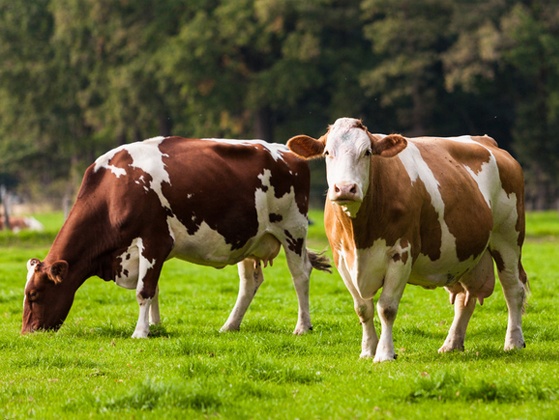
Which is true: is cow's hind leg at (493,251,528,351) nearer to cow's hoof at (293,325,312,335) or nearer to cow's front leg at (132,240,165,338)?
cow's hoof at (293,325,312,335)

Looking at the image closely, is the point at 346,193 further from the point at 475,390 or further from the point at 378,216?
the point at 475,390

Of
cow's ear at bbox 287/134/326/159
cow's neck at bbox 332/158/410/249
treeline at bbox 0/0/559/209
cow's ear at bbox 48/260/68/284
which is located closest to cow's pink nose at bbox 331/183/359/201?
cow's neck at bbox 332/158/410/249

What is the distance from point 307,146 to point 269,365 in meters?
2.02

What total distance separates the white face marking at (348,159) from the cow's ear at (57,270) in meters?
3.96

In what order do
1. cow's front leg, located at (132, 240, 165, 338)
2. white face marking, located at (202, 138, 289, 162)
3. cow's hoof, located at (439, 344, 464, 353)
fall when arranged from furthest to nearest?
white face marking, located at (202, 138, 289, 162) < cow's front leg, located at (132, 240, 165, 338) < cow's hoof, located at (439, 344, 464, 353)

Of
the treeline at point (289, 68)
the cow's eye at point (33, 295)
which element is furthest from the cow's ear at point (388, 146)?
the treeline at point (289, 68)

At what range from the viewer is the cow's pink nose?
8.16 m

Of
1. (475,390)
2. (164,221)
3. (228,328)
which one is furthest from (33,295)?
(475,390)

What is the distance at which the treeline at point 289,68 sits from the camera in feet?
156

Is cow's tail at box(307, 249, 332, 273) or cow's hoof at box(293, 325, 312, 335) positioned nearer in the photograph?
cow's hoof at box(293, 325, 312, 335)

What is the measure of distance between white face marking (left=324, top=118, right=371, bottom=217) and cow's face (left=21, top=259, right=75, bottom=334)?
412cm

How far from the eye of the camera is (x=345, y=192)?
816cm

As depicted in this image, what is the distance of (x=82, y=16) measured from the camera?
176 feet

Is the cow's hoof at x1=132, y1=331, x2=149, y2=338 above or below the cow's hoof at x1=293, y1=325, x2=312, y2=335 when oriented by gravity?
above
